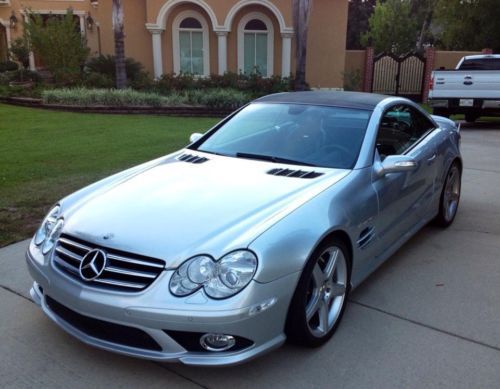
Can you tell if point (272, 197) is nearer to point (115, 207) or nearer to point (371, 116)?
point (115, 207)

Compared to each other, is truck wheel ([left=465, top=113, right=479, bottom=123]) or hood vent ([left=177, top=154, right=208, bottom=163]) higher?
hood vent ([left=177, top=154, right=208, bottom=163])

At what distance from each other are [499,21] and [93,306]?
996 inches

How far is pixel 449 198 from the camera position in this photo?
17.8 ft

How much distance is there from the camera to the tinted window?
47.1ft

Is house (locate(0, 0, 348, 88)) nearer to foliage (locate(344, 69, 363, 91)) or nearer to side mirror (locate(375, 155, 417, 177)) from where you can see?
foliage (locate(344, 69, 363, 91))

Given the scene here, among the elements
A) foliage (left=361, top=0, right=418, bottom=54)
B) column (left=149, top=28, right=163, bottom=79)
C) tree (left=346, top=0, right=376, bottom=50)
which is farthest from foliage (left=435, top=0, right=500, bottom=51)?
tree (left=346, top=0, right=376, bottom=50)

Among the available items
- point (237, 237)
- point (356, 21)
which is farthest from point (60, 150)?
point (356, 21)

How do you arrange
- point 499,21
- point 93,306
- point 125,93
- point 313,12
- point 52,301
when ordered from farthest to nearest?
point 499,21 → point 313,12 → point 125,93 → point 52,301 → point 93,306

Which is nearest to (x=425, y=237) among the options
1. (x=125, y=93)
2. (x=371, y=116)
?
(x=371, y=116)

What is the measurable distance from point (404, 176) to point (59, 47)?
16.4m

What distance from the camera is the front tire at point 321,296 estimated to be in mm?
2861

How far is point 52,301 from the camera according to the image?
119 inches

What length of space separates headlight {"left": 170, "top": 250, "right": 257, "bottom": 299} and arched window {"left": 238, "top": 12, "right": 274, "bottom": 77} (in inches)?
717

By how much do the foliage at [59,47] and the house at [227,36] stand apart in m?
2.45
